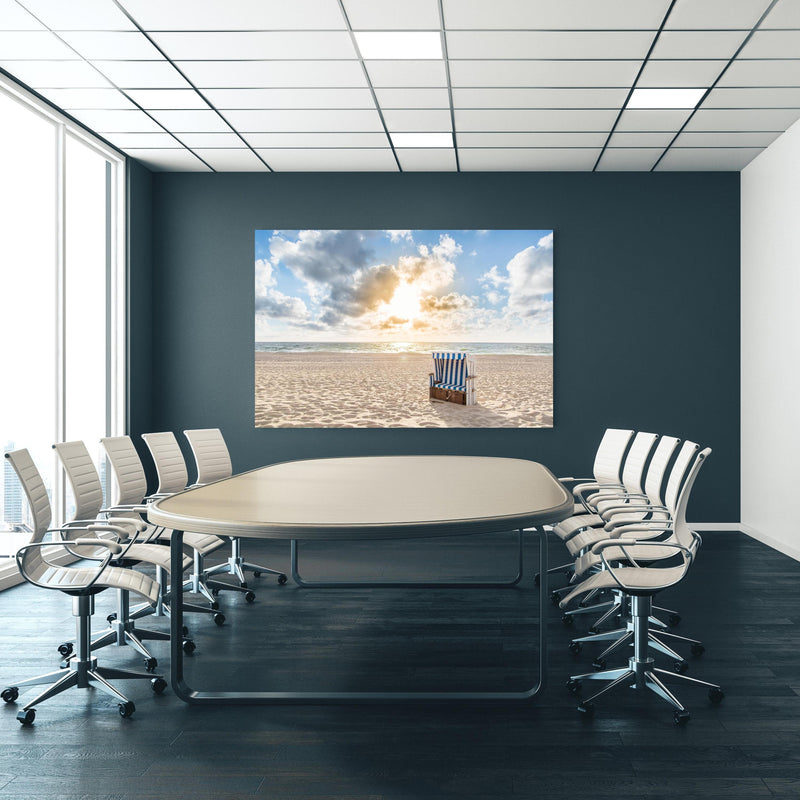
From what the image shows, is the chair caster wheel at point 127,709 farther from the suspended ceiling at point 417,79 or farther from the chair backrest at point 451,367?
the chair backrest at point 451,367

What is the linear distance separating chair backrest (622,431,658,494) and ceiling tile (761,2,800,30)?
2.53 meters

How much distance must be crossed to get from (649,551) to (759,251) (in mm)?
4226

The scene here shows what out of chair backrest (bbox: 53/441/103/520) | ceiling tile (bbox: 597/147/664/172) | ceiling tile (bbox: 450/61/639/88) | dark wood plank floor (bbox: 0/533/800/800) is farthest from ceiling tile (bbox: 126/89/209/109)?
dark wood plank floor (bbox: 0/533/800/800)

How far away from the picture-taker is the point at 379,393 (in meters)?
7.14

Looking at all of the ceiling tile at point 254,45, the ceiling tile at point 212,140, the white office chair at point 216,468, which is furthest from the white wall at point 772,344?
the ceiling tile at point 212,140

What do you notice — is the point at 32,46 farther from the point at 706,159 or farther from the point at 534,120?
the point at 706,159

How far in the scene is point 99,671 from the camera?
3113 mm

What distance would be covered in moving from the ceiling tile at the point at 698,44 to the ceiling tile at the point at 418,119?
1.65 meters

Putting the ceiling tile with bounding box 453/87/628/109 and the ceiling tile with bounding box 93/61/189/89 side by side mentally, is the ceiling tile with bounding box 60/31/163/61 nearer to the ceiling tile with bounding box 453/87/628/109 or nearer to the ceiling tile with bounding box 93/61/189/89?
the ceiling tile with bounding box 93/61/189/89

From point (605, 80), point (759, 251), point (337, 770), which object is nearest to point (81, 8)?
point (605, 80)

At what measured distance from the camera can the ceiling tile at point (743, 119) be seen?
219 inches

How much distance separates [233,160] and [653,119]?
3.74m

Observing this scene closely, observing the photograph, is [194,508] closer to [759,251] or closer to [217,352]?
[217,352]

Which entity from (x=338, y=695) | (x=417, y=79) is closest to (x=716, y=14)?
(x=417, y=79)
